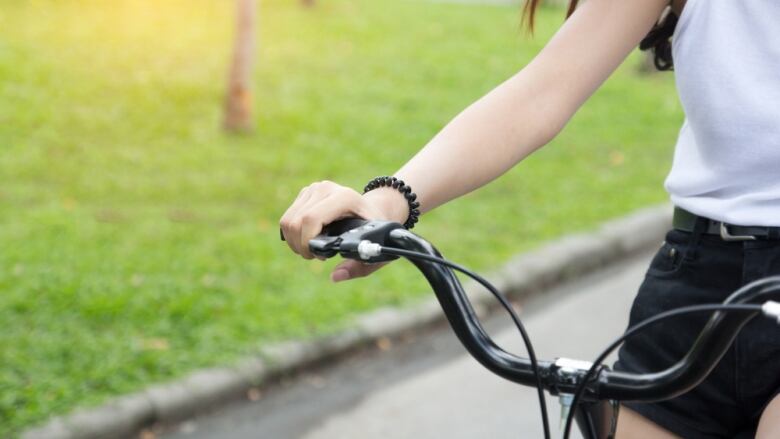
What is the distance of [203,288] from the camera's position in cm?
512

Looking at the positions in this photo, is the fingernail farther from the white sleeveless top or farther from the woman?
the white sleeveless top

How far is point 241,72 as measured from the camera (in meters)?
7.47

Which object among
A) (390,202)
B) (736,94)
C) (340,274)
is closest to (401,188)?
(390,202)

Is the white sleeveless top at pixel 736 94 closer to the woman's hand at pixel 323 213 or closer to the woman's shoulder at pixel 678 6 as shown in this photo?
the woman's shoulder at pixel 678 6

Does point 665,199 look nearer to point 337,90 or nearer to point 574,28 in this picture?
point 337,90

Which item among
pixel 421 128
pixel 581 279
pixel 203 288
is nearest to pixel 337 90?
pixel 421 128

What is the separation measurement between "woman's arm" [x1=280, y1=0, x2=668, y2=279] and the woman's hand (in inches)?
5.2

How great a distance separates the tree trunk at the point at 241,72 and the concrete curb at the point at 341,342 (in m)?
2.41

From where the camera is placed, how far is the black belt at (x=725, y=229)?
→ 5.38 feet

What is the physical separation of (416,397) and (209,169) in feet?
8.66

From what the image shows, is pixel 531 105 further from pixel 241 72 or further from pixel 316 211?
pixel 241 72

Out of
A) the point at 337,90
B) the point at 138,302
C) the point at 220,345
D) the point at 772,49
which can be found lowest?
the point at 772,49

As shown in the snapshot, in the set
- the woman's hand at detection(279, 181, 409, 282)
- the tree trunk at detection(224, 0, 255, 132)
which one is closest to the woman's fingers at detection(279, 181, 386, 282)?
the woman's hand at detection(279, 181, 409, 282)

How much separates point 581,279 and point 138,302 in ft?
8.19
